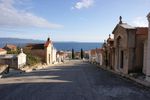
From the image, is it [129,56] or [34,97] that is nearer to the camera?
[34,97]

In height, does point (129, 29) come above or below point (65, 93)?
above

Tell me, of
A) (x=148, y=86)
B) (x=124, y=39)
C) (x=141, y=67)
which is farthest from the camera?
(x=124, y=39)

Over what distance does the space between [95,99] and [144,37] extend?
62.8ft

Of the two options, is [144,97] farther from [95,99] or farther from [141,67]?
[141,67]

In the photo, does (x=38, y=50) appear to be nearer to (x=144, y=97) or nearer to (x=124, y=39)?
(x=124, y=39)

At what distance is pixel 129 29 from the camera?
111ft

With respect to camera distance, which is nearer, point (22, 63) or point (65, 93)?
point (65, 93)

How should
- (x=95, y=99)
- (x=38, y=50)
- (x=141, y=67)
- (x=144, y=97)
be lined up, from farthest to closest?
(x=38, y=50)
(x=141, y=67)
(x=144, y=97)
(x=95, y=99)

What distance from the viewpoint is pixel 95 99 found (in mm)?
15344

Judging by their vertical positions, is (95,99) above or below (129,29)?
below

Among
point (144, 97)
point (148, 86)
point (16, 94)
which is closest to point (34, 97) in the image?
point (16, 94)

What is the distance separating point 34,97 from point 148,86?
9.58 meters

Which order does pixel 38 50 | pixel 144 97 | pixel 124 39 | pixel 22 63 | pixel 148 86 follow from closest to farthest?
pixel 144 97 < pixel 148 86 < pixel 124 39 < pixel 22 63 < pixel 38 50

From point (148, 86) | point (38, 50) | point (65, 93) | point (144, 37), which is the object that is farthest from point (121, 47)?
point (38, 50)
